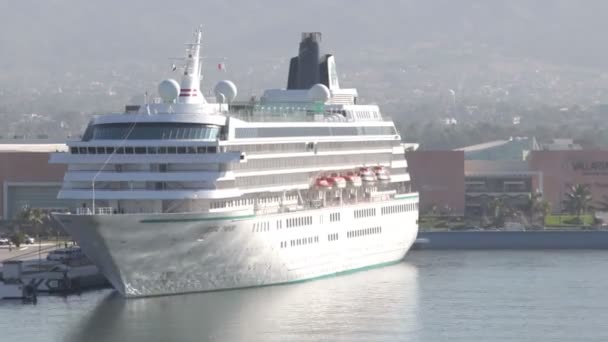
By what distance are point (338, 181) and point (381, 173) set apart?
413 cm

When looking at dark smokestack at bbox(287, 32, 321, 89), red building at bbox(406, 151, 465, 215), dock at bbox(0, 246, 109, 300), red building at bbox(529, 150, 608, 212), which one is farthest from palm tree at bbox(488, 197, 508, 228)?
dock at bbox(0, 246, 109, 300)

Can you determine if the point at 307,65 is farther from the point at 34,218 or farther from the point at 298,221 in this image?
the point at 298,221

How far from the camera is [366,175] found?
56250 mm

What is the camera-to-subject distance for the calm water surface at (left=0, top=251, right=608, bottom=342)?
4266 cm

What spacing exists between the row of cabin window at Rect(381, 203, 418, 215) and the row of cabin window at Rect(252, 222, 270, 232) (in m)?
9.08

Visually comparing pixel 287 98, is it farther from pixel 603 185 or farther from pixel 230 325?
pixel 603 185

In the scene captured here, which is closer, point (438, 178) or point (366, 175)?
point (366, 175)

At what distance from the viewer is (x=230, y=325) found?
1727 inches

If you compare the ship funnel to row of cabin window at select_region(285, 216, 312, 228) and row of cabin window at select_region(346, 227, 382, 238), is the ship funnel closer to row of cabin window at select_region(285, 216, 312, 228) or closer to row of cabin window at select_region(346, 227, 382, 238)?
row of cabin window at select_region(346, 227, 382, 238)

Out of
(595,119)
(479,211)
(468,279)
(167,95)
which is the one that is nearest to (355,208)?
(468,279)

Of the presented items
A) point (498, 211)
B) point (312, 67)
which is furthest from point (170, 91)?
point (498, 211)

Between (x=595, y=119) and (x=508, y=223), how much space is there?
87.2m

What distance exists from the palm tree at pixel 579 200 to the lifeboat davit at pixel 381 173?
2088 cm

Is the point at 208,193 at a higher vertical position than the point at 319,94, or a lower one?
lower
